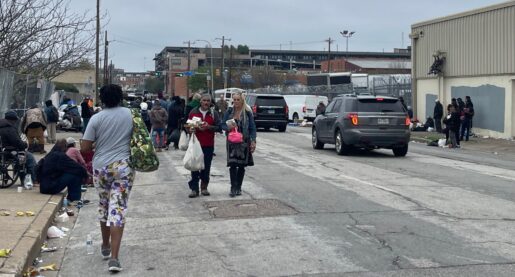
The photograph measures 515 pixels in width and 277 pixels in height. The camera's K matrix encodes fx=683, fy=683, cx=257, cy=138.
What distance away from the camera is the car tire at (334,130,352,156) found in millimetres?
18938

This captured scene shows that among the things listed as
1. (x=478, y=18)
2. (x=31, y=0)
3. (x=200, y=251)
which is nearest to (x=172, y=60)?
(x=478, y=18)

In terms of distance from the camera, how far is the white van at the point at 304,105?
43.2 metres

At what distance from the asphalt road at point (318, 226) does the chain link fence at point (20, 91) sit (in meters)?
3.65

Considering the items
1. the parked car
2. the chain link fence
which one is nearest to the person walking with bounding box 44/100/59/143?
the chain link fence

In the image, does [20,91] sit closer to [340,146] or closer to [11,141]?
[11,141]

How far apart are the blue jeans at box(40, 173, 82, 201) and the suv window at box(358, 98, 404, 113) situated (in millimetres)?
9404

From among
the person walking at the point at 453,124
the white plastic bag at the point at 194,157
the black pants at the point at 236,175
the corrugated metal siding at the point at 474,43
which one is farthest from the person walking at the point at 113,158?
the corrugated metal siding at the point at 474,43

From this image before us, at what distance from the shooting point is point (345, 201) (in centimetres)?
1072

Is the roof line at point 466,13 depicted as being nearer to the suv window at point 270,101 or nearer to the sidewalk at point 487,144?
the sidewalk at point 487,144

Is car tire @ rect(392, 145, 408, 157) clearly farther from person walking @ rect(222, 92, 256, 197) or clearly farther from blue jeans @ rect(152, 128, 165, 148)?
person walking @ rect(222, 92, 256, 197)

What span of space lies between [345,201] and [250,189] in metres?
2.05

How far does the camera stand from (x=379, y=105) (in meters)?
18.6

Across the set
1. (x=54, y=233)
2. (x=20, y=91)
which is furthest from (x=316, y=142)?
(x=54, y=233)

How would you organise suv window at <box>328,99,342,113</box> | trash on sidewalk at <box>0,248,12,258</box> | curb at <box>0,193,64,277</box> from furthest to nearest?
suv window at <box>328,99,342,113</box>
trash on sidewalk at <box>0,248,12,258</box>
curb at <box>0,193,64,277</box>
